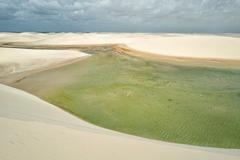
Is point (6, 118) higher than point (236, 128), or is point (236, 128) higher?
point (6, 118)

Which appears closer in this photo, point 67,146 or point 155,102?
point 67,146

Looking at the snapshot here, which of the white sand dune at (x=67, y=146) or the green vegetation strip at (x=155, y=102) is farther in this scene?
the green vegetation strip at (x=155, y=102)

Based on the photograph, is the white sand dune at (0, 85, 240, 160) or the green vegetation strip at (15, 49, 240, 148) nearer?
the white sand dune at (0, 85, 240, 160)

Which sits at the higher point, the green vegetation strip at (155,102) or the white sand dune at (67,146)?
the white sand dune at (67,146)

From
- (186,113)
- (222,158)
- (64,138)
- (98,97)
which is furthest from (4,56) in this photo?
(222,158)

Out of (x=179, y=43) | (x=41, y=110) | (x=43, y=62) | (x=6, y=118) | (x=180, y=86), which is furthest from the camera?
(x=179, y=43)

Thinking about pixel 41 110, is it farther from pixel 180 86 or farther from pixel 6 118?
pixel 180 86

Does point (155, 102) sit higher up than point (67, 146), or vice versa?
point (67, 146)

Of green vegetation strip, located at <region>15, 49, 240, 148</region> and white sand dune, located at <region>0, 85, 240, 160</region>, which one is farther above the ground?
white sand dune, located at <region>0, 85, 240, 160</region>
